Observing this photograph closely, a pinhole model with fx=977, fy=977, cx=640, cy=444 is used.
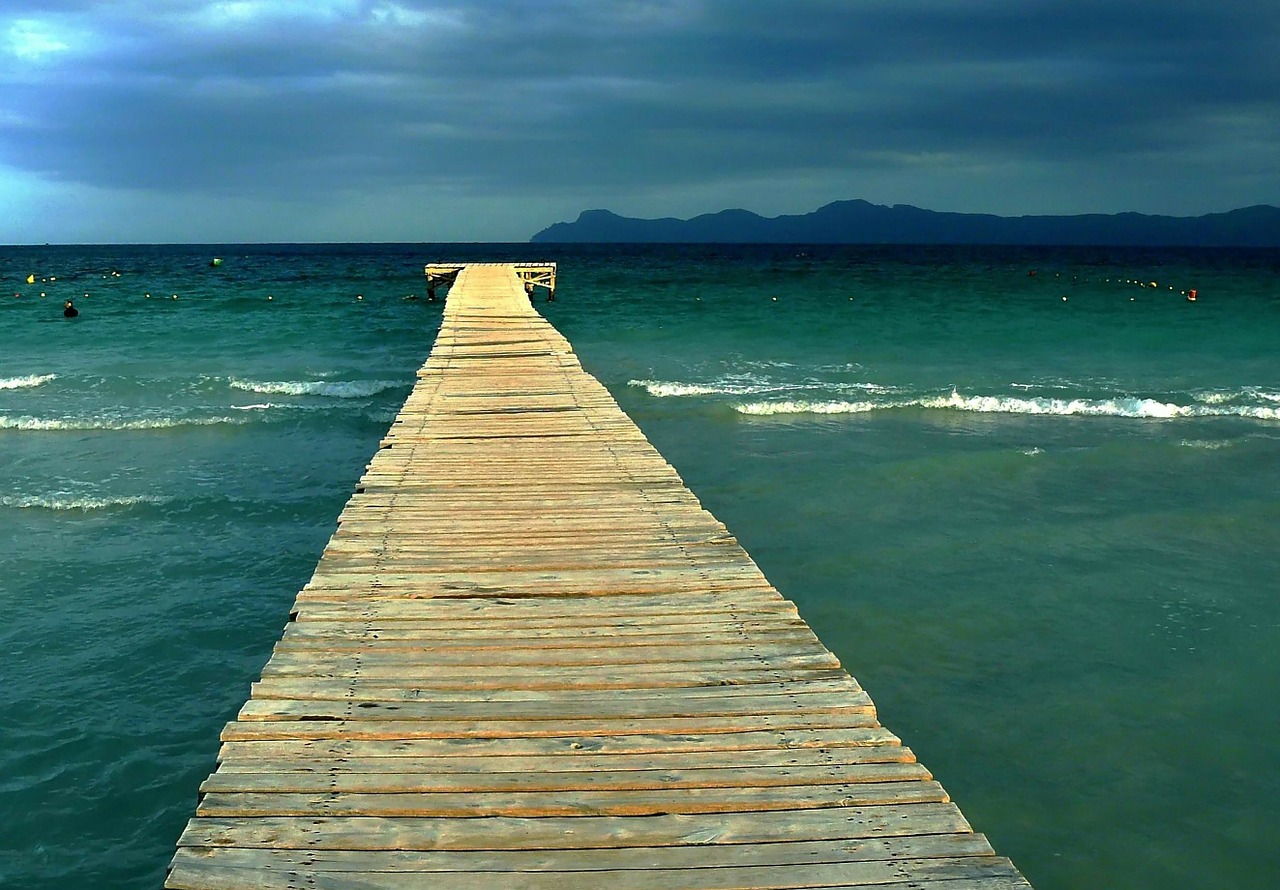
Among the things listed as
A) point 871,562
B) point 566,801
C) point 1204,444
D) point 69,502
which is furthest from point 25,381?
point 1204,444

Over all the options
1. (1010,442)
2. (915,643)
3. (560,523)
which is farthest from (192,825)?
(1010,442)

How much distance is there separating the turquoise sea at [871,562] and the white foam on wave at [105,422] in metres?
0.08

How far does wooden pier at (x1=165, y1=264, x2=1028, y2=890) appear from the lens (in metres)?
2.96

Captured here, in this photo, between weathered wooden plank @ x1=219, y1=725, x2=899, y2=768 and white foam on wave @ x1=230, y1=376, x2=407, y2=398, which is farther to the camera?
white foam on wave @ x1=230, y1=376, x2=407, y2=398

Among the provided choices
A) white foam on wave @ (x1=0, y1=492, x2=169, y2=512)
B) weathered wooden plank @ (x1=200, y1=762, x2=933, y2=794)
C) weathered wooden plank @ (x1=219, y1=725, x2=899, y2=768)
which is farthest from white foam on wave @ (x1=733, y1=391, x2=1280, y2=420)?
weathered wooden plank @ (x1=200, y1=762, x2=933, y2=794)

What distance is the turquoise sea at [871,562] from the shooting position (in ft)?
17.5

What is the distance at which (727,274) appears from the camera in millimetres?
68375

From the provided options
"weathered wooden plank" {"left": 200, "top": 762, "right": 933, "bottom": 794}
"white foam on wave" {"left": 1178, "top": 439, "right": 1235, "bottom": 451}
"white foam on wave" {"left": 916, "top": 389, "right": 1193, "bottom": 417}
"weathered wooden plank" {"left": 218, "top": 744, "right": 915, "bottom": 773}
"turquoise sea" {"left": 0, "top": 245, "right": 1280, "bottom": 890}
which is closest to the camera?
"weathered wooden plank" {"left": 200, "top": 762, "right": 933, "bottom": 794}

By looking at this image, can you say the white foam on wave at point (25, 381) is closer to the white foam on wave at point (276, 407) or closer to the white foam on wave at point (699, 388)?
the white foam on wave at point (276, 407)

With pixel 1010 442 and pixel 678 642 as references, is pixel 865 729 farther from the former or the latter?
pixel 1010 442

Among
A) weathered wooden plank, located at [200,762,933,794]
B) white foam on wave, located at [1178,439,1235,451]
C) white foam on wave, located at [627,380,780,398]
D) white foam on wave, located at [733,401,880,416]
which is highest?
weathered wooden plank, located at [200,762,933,794]

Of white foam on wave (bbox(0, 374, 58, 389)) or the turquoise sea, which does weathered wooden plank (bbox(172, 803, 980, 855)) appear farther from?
white foam on wave (bbox(0, 374, 58, 389))

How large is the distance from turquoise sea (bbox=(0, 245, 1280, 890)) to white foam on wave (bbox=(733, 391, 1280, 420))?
0.26ft

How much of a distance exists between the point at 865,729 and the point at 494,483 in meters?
4.20
